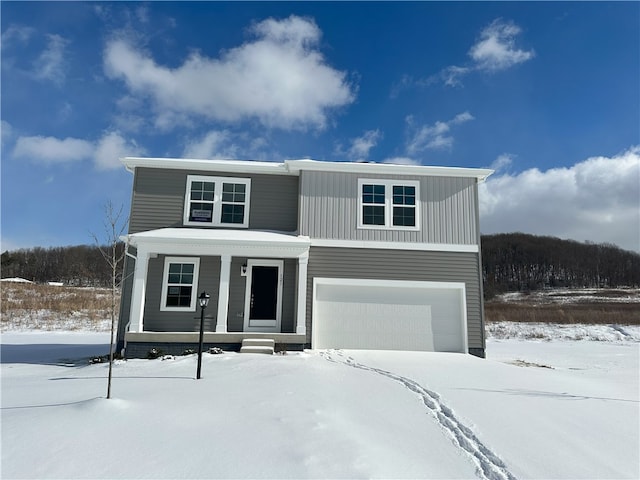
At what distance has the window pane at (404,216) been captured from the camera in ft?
38.7

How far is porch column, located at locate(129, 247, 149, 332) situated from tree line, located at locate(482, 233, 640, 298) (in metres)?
66.0

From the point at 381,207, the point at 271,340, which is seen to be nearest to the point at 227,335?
the point at 271,340

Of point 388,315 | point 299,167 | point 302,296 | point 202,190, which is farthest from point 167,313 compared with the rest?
point 388,315

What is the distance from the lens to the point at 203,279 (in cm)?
1127

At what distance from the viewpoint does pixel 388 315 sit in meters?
11.3

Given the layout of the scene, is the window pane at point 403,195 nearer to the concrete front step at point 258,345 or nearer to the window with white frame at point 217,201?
the window with white frame at point 217,201

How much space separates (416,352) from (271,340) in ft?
12.8

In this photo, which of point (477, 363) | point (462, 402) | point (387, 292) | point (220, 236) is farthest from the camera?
point (387, 292)

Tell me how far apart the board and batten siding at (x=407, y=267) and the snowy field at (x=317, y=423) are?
330cm

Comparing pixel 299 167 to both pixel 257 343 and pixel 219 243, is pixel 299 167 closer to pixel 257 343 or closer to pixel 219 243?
pixel 219 243

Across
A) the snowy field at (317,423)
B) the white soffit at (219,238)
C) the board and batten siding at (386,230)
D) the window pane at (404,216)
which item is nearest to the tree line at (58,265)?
the white soffit at (219,238)

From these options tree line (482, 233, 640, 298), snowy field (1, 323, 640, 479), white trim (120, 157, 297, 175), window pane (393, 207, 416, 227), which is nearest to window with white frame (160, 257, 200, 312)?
white trim (120, 157, 297, 175)

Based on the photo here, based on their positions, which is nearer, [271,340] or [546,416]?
[546,416]

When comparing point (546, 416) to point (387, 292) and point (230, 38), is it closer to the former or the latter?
point (387, 292)
